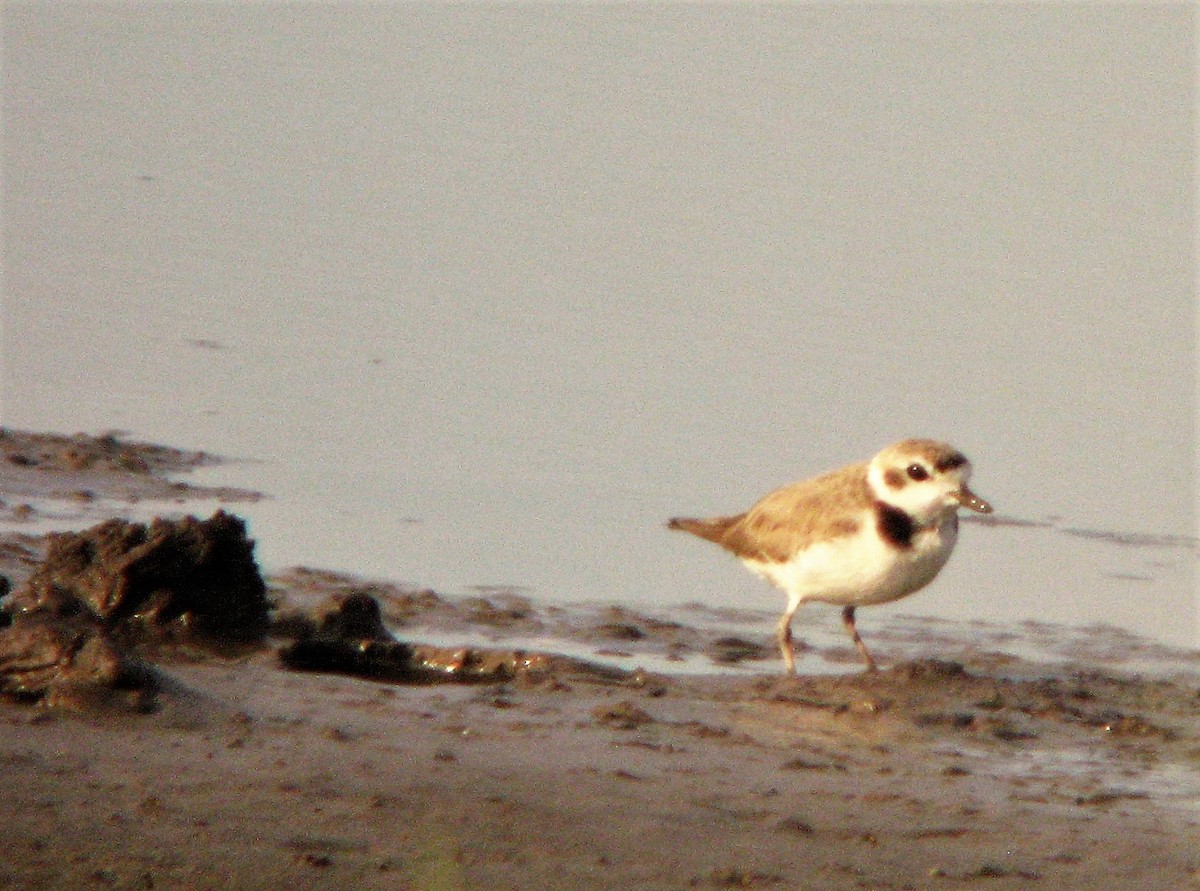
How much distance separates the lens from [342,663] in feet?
22.9

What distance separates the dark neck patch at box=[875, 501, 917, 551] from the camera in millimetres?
8016

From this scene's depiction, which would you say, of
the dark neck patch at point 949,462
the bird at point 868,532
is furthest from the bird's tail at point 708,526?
the dark neck patch at point 949,462

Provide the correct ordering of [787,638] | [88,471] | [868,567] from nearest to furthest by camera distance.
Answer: [868,567], [787,638], [88,471]

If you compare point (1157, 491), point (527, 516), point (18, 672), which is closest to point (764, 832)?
point (18, 672)

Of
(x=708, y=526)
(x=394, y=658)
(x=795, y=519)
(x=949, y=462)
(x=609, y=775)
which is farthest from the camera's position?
(x=708, y=526)

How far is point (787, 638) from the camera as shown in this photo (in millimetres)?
8094

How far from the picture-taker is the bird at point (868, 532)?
26.3 ft

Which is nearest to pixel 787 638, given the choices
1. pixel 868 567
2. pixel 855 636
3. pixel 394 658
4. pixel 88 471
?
pixel 855 636

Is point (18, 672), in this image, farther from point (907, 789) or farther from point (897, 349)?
point (897, 349)

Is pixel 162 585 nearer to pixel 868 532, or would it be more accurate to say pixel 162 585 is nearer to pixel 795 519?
pixel 795 519

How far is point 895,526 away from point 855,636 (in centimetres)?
46

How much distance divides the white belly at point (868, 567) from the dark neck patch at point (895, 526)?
0.02 metres

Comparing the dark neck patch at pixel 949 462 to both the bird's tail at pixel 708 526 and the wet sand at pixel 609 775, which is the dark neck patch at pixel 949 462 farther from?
the bird's tail at pixel 708 526

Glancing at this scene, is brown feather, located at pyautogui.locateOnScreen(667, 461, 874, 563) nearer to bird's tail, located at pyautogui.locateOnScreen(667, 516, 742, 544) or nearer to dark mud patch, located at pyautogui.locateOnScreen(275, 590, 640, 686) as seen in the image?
bird's tail, located at pyautogui.locateOnScreen(667, 516, 742, 544)
